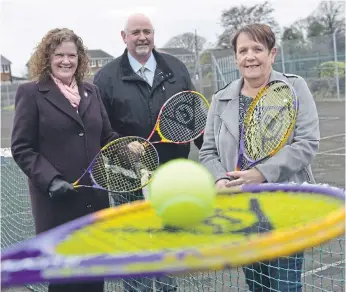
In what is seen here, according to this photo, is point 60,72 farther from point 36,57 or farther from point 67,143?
point 67,143

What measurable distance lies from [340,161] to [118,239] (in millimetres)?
9081

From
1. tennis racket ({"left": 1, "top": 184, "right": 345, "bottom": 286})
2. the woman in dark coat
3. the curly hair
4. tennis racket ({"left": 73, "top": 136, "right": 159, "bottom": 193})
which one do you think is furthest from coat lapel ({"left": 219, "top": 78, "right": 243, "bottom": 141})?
the curly hair

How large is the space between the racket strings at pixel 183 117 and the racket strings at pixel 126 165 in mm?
252

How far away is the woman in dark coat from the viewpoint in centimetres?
353

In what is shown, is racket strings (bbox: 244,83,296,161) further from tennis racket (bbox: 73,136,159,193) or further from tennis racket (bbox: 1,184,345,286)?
tennis racket (bbox: 73,136,159,193)

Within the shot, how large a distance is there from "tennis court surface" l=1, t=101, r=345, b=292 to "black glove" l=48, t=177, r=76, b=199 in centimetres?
121

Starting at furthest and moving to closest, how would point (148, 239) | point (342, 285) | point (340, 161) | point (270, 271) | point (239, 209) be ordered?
point (340, 161)
point (342, 285)
point (270, 271)
point (239, 209)
point (148, 239)

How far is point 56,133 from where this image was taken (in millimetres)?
3574

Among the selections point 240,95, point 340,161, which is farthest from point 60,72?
point 340,161

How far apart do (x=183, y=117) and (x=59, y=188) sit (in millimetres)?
1259

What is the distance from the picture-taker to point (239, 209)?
2.60m

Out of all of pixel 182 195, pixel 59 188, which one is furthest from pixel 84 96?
pixel 182 195

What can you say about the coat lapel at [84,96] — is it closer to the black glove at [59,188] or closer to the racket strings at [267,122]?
the black glove at [59,188]

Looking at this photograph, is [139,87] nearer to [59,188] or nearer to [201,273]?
[59,188]
